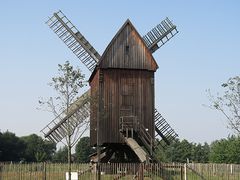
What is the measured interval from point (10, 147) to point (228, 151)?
50420 millimetres

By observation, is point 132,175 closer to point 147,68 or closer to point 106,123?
point 106,123

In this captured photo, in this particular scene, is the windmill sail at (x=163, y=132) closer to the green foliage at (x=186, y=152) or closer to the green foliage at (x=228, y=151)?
the green foliage at (x=228, y=151)

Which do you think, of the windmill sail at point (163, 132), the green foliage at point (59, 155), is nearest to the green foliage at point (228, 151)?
the windmill sail at point (163, 132)

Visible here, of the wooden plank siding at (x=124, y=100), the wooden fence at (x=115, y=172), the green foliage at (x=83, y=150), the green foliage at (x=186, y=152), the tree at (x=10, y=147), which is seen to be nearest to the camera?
the wooden fence at (x=115, y=172)

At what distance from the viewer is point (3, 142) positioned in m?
103

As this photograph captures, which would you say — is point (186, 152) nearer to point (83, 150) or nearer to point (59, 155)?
point (83, 150)

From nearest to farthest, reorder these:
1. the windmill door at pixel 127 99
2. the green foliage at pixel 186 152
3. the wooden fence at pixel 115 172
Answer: the wooden fence at pixel 115 172 < the windmill door at pixel 127 99 < the green foliage at pixel 186 152

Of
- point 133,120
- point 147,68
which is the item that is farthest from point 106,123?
point 147,68

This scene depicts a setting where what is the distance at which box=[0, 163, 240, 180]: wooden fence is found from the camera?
100 ft

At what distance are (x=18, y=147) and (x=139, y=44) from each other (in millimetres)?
76304

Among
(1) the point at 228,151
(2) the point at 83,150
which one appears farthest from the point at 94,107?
(2) the point at 83,150

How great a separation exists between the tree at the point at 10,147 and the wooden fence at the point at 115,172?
70519 millimetres

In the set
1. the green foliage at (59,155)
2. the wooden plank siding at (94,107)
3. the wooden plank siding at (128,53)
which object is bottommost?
the green foliage at (59,155)

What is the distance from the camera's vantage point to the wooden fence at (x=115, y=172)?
3048 centimetres
